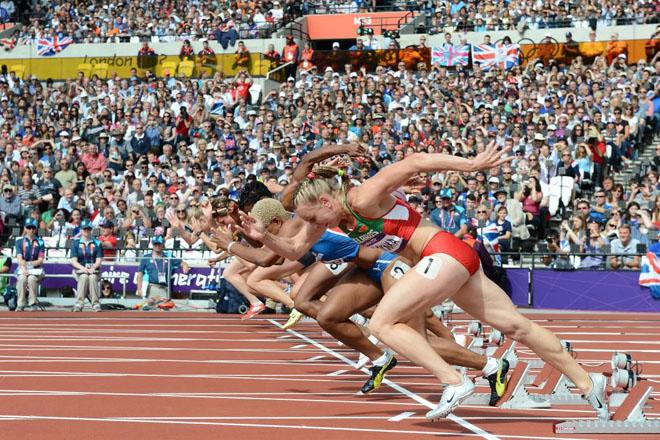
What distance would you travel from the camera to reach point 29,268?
22375 millimetres

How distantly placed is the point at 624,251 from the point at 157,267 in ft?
29.9

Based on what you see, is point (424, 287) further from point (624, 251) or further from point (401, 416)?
point (624, 251)

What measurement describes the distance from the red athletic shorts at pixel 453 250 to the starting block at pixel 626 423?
1222mm

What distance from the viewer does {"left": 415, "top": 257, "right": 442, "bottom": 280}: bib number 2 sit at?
766cm

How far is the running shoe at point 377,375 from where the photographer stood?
9.24 m

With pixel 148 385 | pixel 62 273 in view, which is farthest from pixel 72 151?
pixel 148 385

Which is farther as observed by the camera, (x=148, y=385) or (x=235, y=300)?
(x=235, y=300)

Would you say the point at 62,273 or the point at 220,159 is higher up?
the point at 220,159

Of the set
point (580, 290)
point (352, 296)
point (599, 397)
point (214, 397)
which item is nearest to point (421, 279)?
point (599, 397)

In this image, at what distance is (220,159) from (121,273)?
4.92 metres

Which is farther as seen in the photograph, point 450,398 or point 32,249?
point 32,249

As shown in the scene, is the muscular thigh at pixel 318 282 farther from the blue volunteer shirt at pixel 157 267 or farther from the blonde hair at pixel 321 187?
the blue volunteer shirt at pixel 157 267

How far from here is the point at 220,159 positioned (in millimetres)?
26906

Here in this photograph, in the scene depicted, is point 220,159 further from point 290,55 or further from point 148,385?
point 148,385
